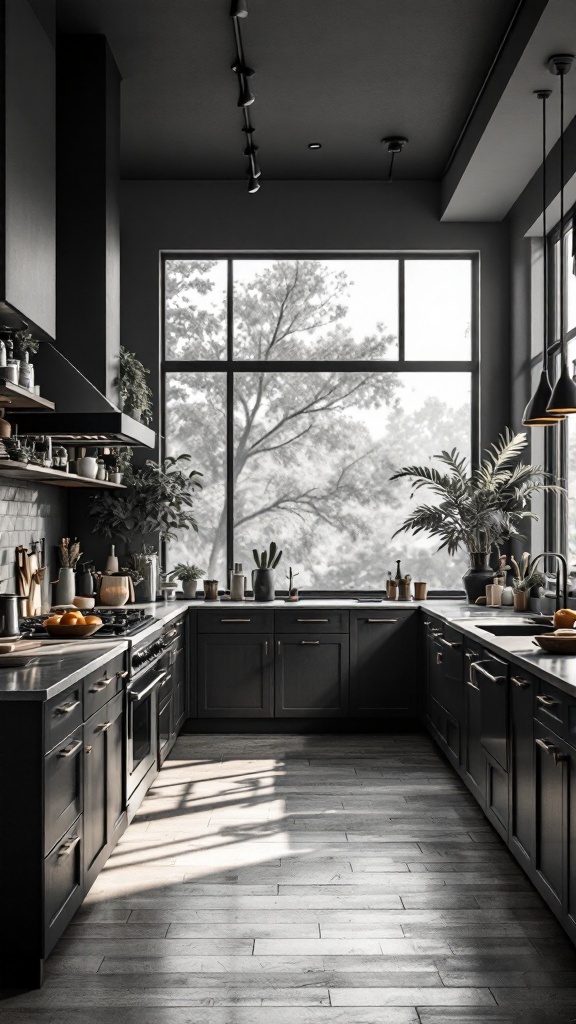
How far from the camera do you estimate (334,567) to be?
21.7ft

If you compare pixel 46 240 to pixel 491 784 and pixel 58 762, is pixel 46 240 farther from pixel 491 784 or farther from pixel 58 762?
pixel 491 784

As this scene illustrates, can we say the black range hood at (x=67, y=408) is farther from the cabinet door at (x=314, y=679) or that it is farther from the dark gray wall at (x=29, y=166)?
the cabinet door at (x=314, y=679)

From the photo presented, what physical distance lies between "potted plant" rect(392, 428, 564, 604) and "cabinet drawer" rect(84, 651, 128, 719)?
117 inches

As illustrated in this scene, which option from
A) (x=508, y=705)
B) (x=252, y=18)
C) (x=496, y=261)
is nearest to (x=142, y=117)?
(x=252, y=18)

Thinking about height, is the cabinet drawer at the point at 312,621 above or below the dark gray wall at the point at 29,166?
below

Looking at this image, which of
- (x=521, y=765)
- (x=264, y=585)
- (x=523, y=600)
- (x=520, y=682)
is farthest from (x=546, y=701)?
(x=264, y=585)

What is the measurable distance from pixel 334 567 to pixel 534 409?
268 cm

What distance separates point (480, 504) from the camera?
611cm

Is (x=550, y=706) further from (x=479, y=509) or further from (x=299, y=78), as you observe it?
(x=299, y=78)

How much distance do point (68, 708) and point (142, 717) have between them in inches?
55.2

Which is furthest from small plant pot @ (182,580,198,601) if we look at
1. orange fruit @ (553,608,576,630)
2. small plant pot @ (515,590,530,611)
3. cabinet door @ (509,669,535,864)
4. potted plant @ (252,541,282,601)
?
cabinet door @ (509,669,535,864)

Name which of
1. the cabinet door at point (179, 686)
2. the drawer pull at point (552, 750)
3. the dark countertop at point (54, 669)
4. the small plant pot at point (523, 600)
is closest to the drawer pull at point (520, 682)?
the drawer pull at point (552, 750)

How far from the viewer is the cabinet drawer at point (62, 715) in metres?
2.65

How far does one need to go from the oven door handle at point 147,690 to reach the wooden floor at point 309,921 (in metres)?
0.59
